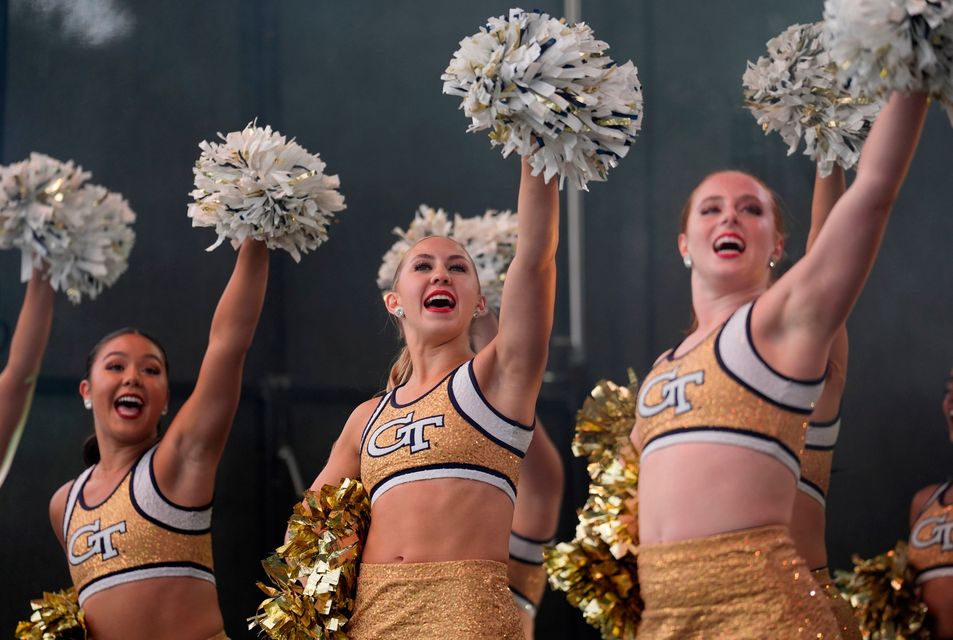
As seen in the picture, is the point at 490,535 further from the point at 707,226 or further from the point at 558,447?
the point at 558,447

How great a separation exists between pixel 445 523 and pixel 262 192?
1125 mm

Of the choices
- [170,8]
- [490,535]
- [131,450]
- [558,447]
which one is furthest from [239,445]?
[490,535]

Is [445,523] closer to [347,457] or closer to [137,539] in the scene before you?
[347,457]

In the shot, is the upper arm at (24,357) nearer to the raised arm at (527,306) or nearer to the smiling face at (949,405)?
the raised arm at (527,306)

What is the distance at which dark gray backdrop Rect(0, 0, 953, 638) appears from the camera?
4.38 metres

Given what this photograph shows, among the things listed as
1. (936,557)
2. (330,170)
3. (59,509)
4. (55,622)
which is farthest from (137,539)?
(936,557)

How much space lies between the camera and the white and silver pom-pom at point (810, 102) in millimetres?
2775

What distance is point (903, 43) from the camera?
6.55 ft

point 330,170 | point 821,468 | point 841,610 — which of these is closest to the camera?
point 841,610

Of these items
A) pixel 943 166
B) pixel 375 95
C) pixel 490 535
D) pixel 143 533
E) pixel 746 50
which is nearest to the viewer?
pixel 490 535

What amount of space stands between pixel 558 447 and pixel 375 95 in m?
1.62

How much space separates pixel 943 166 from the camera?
402 cm

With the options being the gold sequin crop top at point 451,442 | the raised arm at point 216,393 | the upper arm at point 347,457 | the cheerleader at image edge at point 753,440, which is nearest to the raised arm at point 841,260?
the cheerleader at image edge at point 753,440

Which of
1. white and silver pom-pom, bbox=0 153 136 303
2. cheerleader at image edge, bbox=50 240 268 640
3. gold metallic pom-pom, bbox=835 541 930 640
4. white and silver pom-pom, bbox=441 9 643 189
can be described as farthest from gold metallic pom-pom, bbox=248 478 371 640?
white and silver pom-pom, bbox=0 153 136 303
